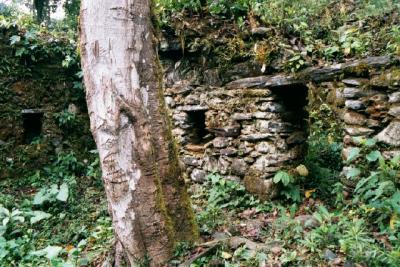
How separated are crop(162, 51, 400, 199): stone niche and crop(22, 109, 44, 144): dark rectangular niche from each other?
3338mm

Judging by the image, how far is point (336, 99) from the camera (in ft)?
13.5

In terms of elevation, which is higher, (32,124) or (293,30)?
(293,30)

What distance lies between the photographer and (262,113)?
4.63 metres

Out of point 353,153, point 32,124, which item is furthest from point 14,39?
point 353,153

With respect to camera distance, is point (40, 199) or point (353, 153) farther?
point (40, 199)

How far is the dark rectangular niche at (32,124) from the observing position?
24.3ft

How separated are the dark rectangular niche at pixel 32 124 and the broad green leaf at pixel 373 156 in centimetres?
626

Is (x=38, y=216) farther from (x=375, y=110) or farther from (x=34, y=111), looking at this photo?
(x=375, y=110)

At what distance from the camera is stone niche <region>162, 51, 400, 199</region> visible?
12.0 ft

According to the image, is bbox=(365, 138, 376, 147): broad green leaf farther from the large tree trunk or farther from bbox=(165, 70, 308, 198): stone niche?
the large tree trunk

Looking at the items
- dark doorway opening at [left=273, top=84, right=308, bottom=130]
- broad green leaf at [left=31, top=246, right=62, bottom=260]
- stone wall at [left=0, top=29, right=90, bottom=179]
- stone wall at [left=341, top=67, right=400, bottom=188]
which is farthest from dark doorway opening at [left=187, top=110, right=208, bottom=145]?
stone wall at [left=0, top=29, right=90, bottom=179]

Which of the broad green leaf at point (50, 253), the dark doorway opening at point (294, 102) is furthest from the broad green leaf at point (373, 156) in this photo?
the broad green leaf at point (50, 253)

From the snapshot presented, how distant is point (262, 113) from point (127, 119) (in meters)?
2.13

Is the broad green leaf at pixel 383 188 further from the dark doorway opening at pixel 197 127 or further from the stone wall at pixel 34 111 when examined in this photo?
the stone wall at pixel 34 111
